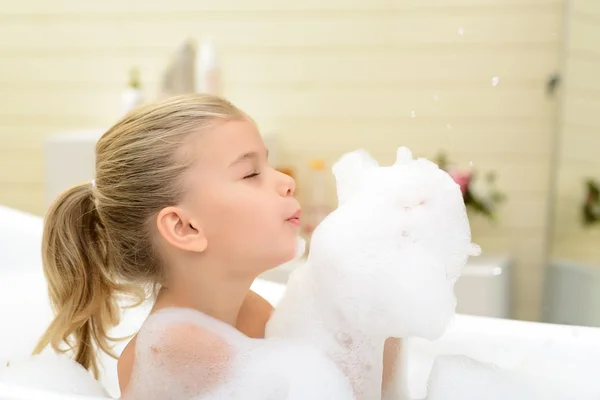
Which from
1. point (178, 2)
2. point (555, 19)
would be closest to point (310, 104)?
point (178, 2)

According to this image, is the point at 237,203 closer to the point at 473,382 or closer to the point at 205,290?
the point at 205,290

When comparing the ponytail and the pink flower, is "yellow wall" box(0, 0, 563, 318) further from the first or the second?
the ponytail

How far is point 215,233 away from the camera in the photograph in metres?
1.02

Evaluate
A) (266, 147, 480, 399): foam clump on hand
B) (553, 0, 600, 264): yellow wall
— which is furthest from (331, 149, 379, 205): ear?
(553, 0, 600, 264): yellow wall

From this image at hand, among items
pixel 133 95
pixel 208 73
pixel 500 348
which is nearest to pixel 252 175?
pixel 500 348

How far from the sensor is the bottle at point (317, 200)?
264 cm

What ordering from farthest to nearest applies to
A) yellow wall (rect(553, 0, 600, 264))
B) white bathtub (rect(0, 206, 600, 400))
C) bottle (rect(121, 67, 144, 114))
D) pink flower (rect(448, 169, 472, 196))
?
bottle (rect(121, 67, 144, 114))
pink flower (rect(448, 169, 472, 196))
yellow wall (rect(553, 0, 600, 264))
white bathtub (rect(0, 206, 600, 400))

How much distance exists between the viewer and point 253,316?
1.19 m

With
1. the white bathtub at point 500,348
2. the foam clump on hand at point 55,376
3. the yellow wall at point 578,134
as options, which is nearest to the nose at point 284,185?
the white bathtub at point 500,348

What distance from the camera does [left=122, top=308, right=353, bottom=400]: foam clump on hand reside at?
98 centimetres

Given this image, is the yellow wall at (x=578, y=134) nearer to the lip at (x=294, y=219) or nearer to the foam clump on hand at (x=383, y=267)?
the foam clump on hand at (x=383, y=267)

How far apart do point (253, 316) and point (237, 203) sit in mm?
248

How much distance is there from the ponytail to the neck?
0.40 feet

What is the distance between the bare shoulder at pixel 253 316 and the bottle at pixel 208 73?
1.46 m
